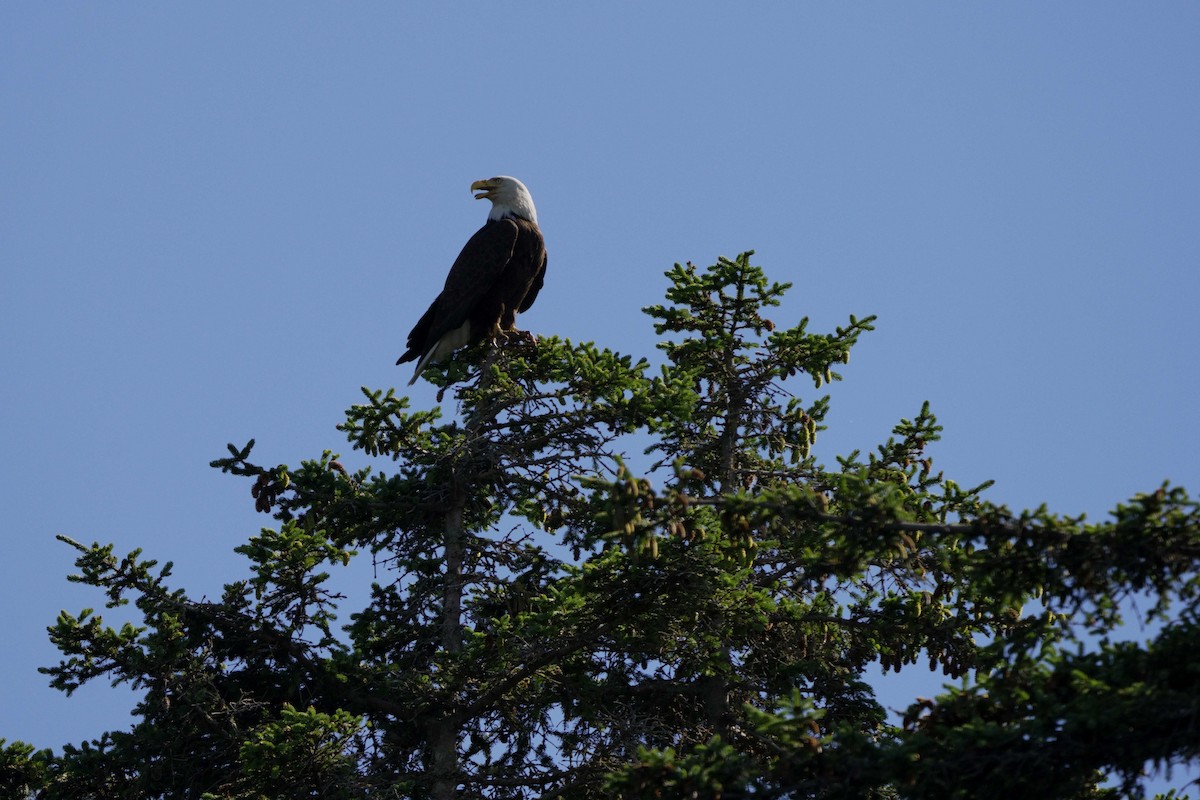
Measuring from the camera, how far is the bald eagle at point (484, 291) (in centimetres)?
1642

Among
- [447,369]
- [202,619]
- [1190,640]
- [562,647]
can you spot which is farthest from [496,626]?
[1190,640]

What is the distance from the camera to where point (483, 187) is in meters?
18.5

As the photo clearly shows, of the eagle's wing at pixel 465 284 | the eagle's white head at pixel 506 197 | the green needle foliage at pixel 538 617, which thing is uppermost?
the eagle's white head at pixel 506 197

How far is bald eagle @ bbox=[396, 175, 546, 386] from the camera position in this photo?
1642cm

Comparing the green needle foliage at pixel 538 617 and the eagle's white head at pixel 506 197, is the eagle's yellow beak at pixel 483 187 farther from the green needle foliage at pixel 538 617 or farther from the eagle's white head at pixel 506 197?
the green needle foliage at pixel 538 617

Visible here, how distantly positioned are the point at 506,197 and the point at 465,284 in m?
2.24

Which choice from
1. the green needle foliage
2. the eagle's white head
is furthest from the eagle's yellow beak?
the green needle foliage

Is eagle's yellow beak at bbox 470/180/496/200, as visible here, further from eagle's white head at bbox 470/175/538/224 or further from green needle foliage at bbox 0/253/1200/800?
green needle foliage at bbox 0/253/1200/800

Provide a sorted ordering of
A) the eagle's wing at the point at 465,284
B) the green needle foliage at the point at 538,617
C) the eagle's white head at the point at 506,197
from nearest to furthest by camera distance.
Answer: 1. the green needle foliage at the point at 538,617
2. the eagle's wing at the point at 465,284
3. the eagle's white head at the point at 506,197

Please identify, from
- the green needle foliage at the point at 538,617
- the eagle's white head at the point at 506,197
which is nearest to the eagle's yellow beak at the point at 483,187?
the eagle's white head at the point at 506,197

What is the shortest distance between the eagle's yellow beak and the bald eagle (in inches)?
31.5

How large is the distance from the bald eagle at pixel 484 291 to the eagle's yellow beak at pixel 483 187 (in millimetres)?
800

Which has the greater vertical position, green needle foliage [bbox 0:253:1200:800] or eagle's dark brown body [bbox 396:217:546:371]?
eagle's dark brown body [bbox 396:217:546:371]

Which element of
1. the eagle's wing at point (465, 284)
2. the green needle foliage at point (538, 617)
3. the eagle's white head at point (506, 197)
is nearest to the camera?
the green needle foliage at point (538, 617)
